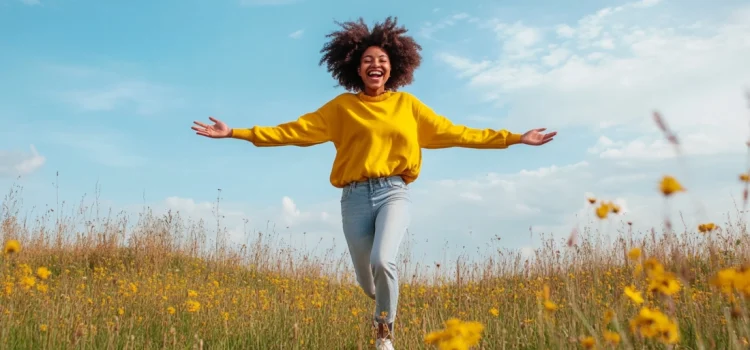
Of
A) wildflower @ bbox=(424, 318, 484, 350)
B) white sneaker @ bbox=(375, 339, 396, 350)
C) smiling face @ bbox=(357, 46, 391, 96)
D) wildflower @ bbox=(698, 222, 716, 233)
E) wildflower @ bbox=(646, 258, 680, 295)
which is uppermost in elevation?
smiling face @ bbox=(357, 46, 391, 96)

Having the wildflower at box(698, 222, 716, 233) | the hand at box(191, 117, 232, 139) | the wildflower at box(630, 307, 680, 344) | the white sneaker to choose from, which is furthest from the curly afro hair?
the wildflower at box(630, 307, 680, 344)

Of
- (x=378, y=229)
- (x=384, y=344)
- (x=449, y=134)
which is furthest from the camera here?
(x=449, y=134)

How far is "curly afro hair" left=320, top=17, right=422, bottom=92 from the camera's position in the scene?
541 centimetres

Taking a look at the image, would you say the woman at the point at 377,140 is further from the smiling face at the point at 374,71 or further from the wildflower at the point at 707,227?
the wildflower at the point at 707,227

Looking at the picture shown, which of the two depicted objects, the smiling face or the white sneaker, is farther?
the smiling face

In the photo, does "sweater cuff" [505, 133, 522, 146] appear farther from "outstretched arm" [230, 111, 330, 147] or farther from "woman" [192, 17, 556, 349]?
"outstretched arm" [230, 111, 330, 147]

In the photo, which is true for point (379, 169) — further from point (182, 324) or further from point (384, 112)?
point (182, 324)

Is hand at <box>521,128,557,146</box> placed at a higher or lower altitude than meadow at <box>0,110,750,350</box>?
higher

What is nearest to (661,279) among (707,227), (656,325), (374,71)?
(656,325)

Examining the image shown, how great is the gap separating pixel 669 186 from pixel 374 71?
3013 millimetres

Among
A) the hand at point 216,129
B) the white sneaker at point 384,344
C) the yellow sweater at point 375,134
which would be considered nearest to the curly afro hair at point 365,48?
the yellow sweater at point 375,134

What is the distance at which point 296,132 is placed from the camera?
4797 millimetres

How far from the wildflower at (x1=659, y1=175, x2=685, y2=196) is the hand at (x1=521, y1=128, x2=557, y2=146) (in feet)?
9.43

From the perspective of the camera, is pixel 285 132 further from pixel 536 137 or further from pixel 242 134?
pixel 536 137
